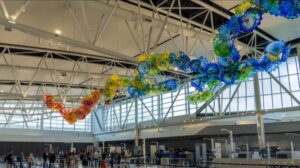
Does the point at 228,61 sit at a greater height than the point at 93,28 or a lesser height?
lesser

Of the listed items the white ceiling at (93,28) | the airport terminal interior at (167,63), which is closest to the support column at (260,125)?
the airport terminal interior at (167,63)

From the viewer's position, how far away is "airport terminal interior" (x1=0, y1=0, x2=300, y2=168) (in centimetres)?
1051

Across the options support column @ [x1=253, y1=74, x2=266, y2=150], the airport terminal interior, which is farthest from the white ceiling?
support column @ [x1=253, y1=74, x2=266, y2=150]

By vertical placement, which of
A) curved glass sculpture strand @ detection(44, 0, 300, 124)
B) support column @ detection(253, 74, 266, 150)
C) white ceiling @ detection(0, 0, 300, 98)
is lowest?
support column @ detection(253, 74, 266, 150)

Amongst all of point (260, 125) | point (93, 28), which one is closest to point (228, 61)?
point (93, 28)

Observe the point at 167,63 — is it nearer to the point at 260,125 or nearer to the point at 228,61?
the point at 228,61

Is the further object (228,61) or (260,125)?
(260,125)

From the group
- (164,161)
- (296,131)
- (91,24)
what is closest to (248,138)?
(296,131)

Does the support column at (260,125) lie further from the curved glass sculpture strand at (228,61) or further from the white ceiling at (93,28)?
the curved glass sculpture strand at (228,61)

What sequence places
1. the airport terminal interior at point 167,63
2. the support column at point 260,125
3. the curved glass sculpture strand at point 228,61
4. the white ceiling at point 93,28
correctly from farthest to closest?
1. the support column at point 260,125
2. the white ceiling at point 93,28
3. the airport terminal interior at point 167,63
4. the curved glass sculpture strand at point 228,61

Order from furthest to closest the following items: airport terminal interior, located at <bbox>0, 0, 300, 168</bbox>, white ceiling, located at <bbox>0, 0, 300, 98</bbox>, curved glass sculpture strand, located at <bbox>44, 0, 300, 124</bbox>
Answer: white ceiling, located at <bbox>0, 0, 300, 98</bbox> → airport terminal interior, located at <bbox>0, 0, 300, 168</bbox> → curved glass sculpture strand, located at <bbox>44, 0, 300, 124</bbox>

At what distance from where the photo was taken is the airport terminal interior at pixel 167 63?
10.5m

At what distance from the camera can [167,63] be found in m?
12.0

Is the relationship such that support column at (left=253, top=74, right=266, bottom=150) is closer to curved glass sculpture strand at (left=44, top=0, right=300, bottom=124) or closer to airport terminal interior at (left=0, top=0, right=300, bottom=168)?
airport terminal interior at (left=0, top=0, right=300, bottom=168)
